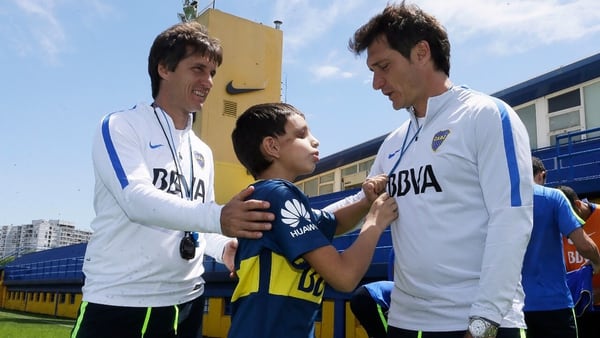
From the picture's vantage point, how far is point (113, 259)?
2.51 meters

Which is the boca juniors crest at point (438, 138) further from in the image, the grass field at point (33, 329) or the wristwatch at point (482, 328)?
the grass field at point (33, 329)

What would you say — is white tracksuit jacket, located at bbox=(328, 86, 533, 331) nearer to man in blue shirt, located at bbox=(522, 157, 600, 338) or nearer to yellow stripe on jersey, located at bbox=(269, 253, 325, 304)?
yellow stripe on jersey, located at bbox=(269, 253, 325, 304)

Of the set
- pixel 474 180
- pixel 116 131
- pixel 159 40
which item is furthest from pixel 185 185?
pixel 474 180

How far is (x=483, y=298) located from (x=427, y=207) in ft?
1.44

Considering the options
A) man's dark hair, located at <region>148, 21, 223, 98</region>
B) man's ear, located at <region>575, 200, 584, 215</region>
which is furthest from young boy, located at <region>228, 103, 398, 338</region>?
man's ear, located at <region>575, 200, 584, 215</region>

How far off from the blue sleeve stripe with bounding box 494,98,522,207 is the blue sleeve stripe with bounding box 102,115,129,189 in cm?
155

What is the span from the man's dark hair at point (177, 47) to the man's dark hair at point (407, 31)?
910 millimetres

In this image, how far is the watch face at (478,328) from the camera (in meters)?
1.80

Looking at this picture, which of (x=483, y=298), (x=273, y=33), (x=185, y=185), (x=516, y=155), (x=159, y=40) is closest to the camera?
(x=483, y=298)

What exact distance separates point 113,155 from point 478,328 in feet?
5.50

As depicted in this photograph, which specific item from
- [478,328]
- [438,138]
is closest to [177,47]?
[438,138]

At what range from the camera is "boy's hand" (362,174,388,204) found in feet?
7.95

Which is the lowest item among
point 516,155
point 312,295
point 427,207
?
point 312,295

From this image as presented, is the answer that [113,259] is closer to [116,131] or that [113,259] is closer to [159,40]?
[116,131]
